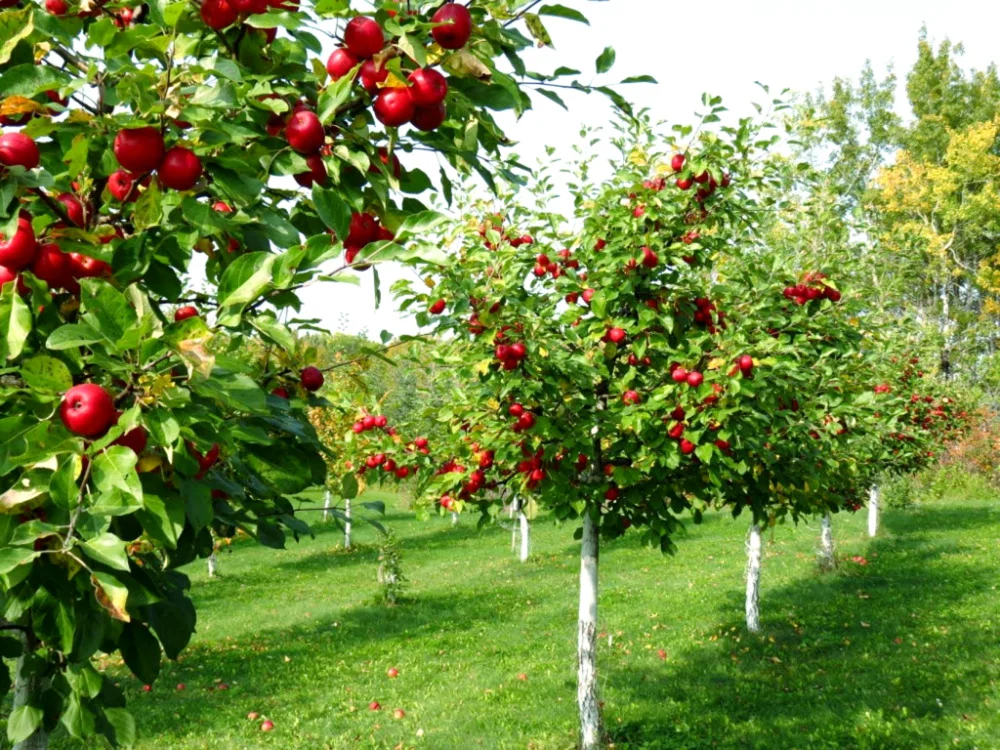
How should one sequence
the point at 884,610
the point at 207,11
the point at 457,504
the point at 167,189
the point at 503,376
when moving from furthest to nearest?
the point at 884,610
the point at 457,504
the point at 503,376
the point at 167,189
the point at 207,11

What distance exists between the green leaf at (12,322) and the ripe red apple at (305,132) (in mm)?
595

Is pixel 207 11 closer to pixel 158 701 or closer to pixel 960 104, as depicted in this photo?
pixel 158 701

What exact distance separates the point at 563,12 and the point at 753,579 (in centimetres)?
946

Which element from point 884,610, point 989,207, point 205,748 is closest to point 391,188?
point 205,748

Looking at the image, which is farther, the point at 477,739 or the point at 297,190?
the point at 477,739

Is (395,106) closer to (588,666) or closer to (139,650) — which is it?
(139,650)

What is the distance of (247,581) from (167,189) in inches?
668

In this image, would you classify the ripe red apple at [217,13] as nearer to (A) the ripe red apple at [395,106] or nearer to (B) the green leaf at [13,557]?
(A) the ripe red apple at [395,106]

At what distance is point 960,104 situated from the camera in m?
37.9

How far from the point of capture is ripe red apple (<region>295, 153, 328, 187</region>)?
1696 millimetres

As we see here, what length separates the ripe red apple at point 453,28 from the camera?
1.57 m

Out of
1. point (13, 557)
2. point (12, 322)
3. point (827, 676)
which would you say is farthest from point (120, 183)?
point (827, 676)

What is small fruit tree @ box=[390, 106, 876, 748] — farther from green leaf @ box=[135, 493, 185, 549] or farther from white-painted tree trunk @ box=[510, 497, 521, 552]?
green leaf @ box=[135, 493, 185, 549]

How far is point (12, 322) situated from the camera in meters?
1.37
